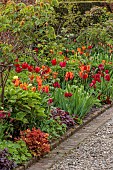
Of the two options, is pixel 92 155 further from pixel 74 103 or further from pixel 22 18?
pixel 22 18

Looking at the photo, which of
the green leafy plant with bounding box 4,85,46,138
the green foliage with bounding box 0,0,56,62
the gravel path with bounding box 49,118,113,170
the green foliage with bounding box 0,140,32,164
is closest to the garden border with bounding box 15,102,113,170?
the green foliage with bounding box 0,140,32,164

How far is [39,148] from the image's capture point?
6223mm

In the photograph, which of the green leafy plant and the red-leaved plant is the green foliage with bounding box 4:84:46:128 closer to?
the green leafy plant

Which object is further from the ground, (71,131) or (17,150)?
(17,150)

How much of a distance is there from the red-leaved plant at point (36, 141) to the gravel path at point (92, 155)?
0.86 ft

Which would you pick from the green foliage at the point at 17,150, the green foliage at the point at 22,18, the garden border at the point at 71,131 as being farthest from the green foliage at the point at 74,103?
the green foliage at the point at 17,150

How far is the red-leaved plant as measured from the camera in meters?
6.22

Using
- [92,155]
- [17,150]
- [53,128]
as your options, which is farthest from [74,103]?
[17,150]

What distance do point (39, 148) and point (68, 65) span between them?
354 centimetres

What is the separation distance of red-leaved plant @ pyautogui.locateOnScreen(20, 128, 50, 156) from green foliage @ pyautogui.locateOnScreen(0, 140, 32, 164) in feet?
0.32

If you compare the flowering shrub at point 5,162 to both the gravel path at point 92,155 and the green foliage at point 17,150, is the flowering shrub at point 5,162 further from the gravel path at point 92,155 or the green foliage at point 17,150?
the gravel path at point 92,155

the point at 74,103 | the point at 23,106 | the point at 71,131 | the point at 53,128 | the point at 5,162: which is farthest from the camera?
the point at 74,103

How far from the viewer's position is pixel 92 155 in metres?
6.30

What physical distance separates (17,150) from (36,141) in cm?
30
